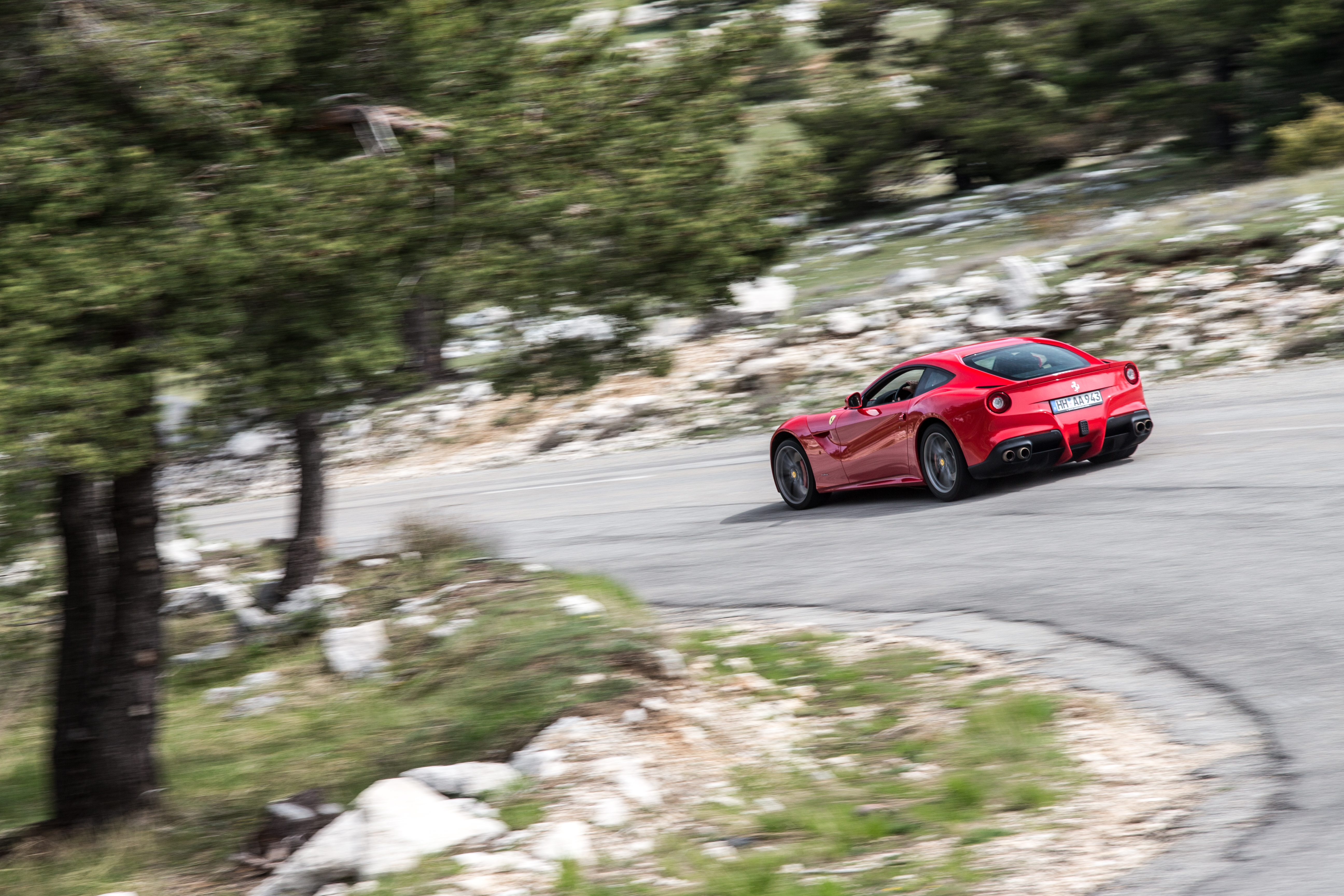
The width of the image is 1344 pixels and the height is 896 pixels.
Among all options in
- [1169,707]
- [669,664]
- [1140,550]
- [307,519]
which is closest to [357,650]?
[307,519]

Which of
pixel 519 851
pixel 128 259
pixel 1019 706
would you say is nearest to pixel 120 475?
pixel 128 259

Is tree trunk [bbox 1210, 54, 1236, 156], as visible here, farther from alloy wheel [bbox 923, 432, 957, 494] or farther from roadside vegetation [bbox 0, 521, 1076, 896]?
roadside vegetation [bbox 0, 521, 1076, 896]

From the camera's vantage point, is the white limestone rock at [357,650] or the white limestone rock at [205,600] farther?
the white limestone rock at [205,600]

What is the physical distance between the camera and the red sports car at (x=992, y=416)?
11070 millimetres

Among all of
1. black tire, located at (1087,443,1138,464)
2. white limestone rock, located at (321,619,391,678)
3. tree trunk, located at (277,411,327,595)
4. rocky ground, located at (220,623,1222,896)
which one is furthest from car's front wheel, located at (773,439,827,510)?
rocky ground, located at (220,623,1222,896)

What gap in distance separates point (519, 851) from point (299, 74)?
4.34 metres

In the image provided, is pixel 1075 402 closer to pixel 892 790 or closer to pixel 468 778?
pixel 892 790

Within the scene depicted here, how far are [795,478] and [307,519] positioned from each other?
4720mm

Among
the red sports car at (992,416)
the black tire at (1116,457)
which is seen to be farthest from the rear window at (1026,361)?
the black tire at (1116,457)

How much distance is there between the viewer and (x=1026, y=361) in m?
11.4

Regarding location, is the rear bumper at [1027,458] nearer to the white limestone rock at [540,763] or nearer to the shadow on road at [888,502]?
the shadow on road at [888,502]

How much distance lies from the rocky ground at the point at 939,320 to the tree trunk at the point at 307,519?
265 cm

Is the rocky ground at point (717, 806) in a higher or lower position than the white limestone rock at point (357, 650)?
lower

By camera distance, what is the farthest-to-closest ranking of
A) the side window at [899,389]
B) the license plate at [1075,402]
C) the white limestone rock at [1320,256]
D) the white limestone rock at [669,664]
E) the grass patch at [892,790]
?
the white limestone rock at [1320,256] → the side window at [899,389] → the license plate at [1075,402] → the white limestone rock at [669,664] → the grass patch at [892,790]
